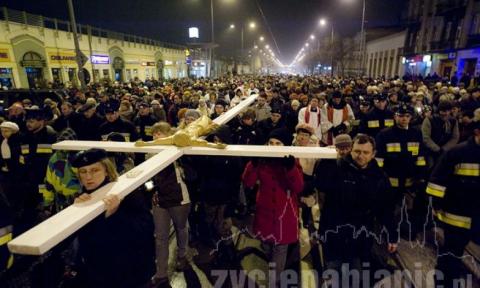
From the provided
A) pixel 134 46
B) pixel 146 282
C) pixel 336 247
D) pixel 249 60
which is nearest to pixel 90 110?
pixel 146 282

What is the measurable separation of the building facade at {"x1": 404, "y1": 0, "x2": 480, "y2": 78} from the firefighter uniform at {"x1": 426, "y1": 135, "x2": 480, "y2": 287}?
75.4 ft

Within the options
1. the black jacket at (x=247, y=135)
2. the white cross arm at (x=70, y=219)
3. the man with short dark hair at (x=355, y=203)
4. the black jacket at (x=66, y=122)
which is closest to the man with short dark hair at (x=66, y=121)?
the black jacket at (x=66, y=122)

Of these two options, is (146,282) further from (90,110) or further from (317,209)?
(90,110)

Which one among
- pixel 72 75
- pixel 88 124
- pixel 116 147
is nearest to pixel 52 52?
pixel 72 75

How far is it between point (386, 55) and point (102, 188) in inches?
2038

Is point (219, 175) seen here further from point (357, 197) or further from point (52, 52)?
point (52, 52)

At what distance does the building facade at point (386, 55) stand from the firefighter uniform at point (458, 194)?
134 ft

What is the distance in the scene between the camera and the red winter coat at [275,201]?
3336 millimetres

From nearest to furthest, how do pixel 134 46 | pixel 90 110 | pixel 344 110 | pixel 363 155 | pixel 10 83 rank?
1. pixel 363 155
2. pixel 90 110
3. pixel 344 110
4. pixel 10 83
5. pixel 134 46

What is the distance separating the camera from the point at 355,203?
3.17 meters

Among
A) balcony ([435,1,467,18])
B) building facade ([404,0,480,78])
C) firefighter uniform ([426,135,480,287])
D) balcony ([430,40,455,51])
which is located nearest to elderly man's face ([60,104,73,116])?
firefighter uniform ([426,135,480,287])

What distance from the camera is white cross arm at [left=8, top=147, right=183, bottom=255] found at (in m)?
1.43

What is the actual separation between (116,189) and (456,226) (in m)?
3.55

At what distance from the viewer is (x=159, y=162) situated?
2.47 meters
